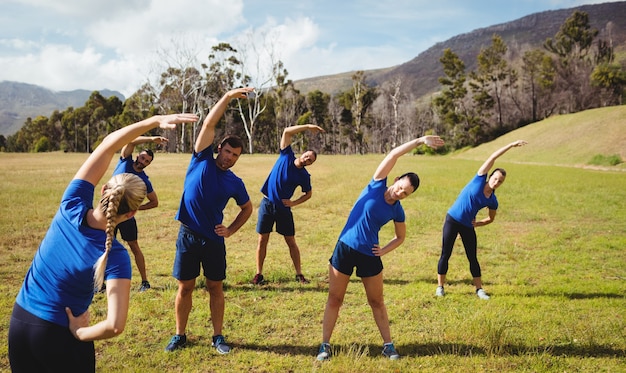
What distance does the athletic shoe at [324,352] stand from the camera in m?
4.70

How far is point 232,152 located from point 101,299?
3.72 m

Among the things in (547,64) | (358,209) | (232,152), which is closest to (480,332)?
(358,209)

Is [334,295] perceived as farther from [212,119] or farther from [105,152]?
[105,152]

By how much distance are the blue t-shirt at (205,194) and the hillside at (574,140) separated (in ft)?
114

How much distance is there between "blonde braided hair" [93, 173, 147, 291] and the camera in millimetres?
2285

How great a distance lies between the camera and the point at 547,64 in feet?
207

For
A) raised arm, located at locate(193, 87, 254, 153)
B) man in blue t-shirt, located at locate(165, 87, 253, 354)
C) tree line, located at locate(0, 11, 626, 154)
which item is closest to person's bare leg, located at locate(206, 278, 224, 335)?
man in blue t-shirt, located at locate(165, 87, 253, 354)

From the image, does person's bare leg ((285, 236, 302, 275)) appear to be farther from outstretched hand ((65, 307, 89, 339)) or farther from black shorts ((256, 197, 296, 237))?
outstretched hand ((65, 307, 89, 339))

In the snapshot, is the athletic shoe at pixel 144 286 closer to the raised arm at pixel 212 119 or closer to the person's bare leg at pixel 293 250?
the person's bare leg at pixel 293 250

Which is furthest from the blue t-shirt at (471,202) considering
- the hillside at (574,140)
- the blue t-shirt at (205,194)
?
the hillside at (574,140)

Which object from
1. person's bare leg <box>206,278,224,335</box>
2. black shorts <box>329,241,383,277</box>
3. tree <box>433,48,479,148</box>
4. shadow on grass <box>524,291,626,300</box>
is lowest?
shadow on grass <box>524,291,626,300</box>

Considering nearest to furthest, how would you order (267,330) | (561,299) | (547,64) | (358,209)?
(358,209), (267,330), (561,299), (547,64)

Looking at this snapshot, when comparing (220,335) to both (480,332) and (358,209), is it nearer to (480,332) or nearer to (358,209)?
(358,209)

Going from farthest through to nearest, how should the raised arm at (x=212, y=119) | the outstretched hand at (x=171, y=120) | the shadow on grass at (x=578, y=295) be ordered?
the shadow on grass at (x=578, y=295) < the raised arm at (x=212, y=119) < the outstretched hand at (x=171, y=120)
